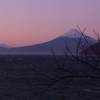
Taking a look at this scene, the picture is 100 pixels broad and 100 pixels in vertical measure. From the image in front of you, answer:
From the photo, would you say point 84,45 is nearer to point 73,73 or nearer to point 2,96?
point 73,73

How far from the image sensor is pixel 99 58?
3984 millimetres

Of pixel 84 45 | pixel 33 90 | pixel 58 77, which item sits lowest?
pixel 33 90

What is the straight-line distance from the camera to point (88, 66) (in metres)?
4.12

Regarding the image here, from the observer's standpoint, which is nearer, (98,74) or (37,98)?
(98,74)

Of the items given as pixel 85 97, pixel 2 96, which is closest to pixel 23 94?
pixel 2 96

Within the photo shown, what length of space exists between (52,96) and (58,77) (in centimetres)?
2138

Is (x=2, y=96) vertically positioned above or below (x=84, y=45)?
below

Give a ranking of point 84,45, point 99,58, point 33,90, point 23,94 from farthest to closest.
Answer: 1. point 33,90
2. point 23,94
3. point 84,45
4. point 99,58

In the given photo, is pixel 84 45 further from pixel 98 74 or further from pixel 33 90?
pixel 33 90

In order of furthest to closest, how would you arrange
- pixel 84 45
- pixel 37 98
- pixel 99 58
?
pixel 37 98
pixel 84 45
pixel 99 58

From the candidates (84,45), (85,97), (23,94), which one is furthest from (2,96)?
(84,45)

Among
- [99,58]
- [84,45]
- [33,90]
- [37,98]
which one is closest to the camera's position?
[99,58]

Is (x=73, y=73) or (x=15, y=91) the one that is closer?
(x=73, y=73)

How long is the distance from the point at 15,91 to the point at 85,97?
17.4ft
